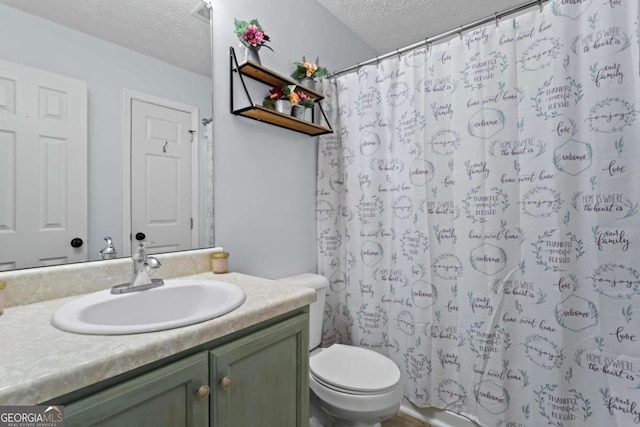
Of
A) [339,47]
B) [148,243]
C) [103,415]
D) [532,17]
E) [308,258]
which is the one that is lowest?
[103,415]

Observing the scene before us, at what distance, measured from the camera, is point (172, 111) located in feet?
4.03

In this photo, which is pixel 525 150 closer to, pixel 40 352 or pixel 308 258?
pixel 308 258

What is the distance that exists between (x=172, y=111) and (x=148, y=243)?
54cm

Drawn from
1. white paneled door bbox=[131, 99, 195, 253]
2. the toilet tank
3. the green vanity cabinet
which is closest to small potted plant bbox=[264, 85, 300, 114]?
white paneled door bbox=[131, 99, 195, 253]

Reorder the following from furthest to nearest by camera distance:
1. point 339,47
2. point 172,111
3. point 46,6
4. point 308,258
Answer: point 339,47, point 308,258, point 172,111, point 46,6

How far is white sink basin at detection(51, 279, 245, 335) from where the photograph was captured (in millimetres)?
709

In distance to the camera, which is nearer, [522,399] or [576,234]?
[576,234]

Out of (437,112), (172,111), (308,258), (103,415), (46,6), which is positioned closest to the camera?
(103,415)

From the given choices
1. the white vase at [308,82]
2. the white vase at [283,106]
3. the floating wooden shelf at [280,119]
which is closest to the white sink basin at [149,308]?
the floating wooden shelf at [280,119]

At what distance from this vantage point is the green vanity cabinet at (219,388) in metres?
0.60

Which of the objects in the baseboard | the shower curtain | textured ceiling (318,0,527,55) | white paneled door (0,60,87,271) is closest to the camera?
white paneled door (0,60,87,271)

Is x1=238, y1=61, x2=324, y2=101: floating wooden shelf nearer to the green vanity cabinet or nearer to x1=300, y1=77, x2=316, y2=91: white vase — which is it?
x1=300, y1=77, x2=316, y2=91: white vase

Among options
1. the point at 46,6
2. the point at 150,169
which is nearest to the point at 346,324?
the point at 150,169

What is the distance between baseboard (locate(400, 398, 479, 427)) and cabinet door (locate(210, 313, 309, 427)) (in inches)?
35.8
